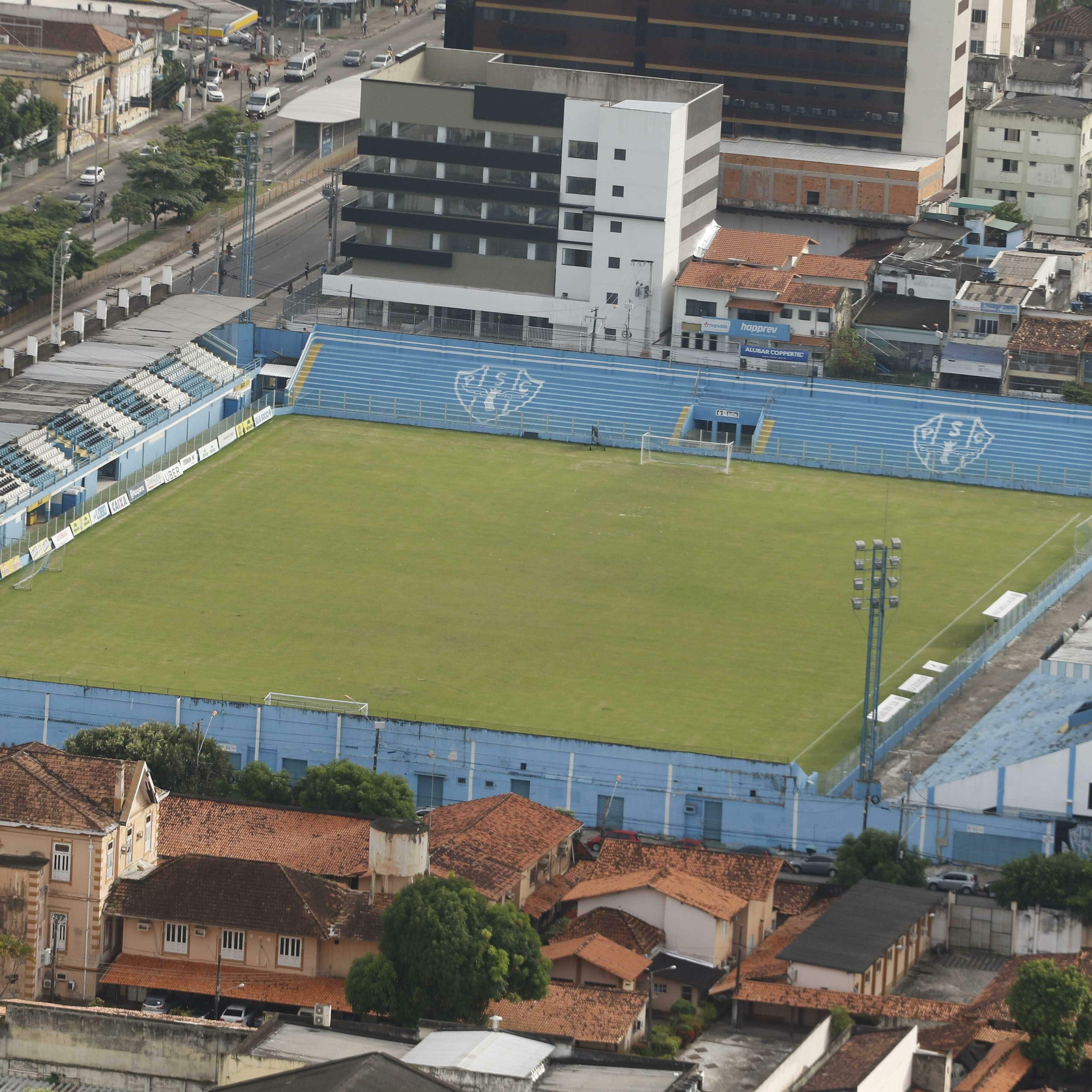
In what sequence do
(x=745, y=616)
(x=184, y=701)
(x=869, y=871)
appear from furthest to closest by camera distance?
(x=745, y=616) < (x=184, y=701) < (x=869, y=871)

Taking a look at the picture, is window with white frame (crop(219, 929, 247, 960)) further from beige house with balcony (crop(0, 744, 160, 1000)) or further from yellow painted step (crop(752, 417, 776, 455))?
yellow painted step (crop(752, 417, 776, 455))

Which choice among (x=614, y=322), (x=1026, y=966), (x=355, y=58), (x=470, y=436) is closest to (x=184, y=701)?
(x=1026, y=966)

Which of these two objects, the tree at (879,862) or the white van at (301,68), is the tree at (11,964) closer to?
the tree at (879,862)

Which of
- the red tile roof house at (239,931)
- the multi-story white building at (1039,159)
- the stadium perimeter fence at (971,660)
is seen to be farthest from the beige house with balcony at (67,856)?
the multi-story white building at (1039,159)

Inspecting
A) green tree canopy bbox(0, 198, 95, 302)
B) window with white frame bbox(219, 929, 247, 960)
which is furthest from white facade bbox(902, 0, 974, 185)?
window with white frame bbox(219, 929, 247, 960)

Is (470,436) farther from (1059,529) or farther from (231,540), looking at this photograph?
(1059,529)

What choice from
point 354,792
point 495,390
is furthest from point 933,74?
point 354,792
